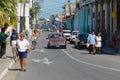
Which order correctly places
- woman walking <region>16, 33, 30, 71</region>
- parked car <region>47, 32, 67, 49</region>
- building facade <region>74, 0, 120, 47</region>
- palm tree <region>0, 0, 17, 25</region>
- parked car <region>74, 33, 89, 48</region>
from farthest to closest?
building facade <region>74, 0, 120, 47</region> < parked car <region>74, 33, 89, 48</region> < parked car <region>47, 32, 67, 49</region> < woman walking <region>16, 33, 30, 71</region> < palm tree <region>0, 0, 17, 25</region>

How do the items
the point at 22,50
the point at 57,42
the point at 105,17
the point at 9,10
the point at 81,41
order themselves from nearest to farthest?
the point at 9,10 < the point at 22,50 < the point at 57,42 < the point at 81,41 < the point at 105,17

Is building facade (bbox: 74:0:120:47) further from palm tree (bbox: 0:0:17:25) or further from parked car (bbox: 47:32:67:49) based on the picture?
palm tree (bbox: 0:0:17:25)

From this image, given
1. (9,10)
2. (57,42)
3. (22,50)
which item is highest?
(9,10)

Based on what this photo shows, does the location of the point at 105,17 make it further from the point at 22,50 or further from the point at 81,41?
the point at 22,50

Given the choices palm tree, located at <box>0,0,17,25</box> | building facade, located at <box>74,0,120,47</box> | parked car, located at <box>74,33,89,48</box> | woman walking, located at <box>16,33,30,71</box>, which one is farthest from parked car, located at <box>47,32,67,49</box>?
palm tree, located at <box>0,0,17,25</box>

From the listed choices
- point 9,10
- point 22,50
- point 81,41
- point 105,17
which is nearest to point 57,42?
point 81,41

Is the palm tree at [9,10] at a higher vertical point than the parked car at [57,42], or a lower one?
higher

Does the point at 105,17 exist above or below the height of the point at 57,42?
above

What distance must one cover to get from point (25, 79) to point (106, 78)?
3.41 meters

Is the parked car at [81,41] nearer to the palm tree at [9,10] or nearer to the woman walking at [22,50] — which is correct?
the woman walking at [22,50]

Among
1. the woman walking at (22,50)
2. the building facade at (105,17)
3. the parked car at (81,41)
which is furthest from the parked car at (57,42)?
the woman walking at (22,50)

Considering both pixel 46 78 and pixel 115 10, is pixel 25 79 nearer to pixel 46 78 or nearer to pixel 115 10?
pixel 46 78

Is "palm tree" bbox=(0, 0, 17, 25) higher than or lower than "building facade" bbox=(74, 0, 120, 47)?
lower

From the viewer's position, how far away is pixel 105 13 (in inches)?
2350
